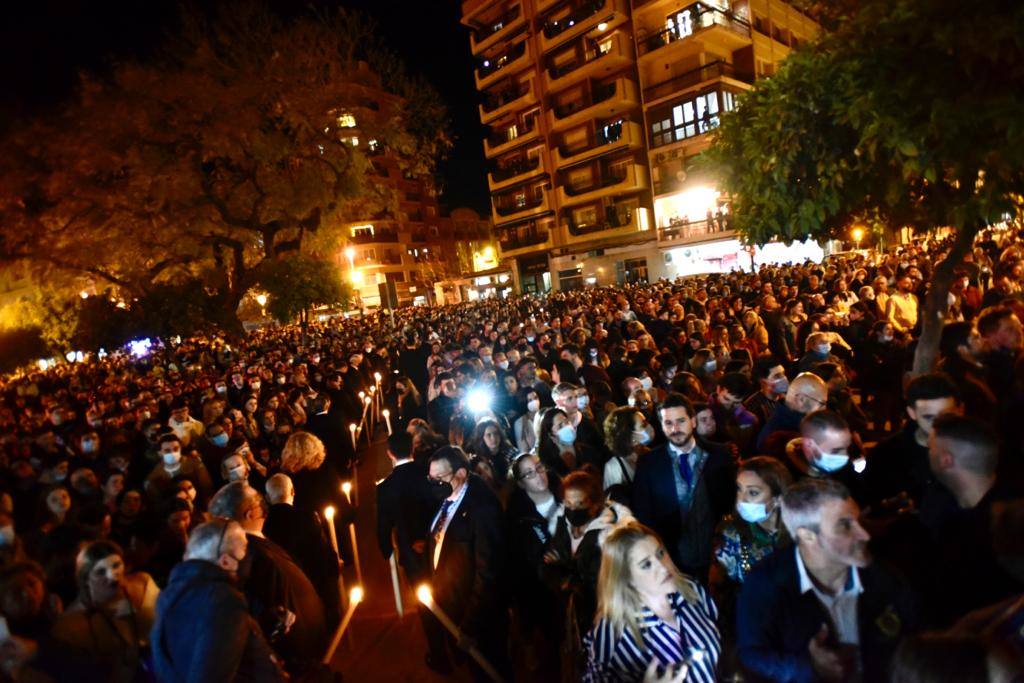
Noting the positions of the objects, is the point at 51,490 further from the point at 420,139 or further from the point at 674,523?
the point at 420,139

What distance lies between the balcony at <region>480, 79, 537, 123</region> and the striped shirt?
1763 inches

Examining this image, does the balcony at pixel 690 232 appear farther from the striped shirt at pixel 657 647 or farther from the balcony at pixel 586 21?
the striped shirt at pixel 657 647

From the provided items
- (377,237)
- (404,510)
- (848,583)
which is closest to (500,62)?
(377,237)

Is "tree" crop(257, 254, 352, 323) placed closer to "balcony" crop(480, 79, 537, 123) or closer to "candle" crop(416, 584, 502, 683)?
"candle" crop(416, 584, 502, 683)

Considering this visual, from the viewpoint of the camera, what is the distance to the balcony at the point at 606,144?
3762 centimetres

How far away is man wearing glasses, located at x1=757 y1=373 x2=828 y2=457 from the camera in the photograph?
13.1 feet

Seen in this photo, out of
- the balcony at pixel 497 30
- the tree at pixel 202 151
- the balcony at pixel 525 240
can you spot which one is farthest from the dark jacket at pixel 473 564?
the balcony at pixel 497 30

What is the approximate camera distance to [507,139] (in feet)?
152

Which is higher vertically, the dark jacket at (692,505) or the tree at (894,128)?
the tree at (894,128)

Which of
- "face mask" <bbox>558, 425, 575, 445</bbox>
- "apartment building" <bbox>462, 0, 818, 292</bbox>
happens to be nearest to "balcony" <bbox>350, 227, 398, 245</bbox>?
"apartment building" <bbox>462, 0, 818, 292</bbox>

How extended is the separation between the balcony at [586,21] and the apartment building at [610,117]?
9 cm

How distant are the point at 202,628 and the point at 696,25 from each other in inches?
1540

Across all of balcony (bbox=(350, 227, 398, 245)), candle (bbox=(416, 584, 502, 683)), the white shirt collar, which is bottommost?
candle (bbox=(416, 584, 502, 683))

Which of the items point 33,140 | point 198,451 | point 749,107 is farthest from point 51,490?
point 33,140
